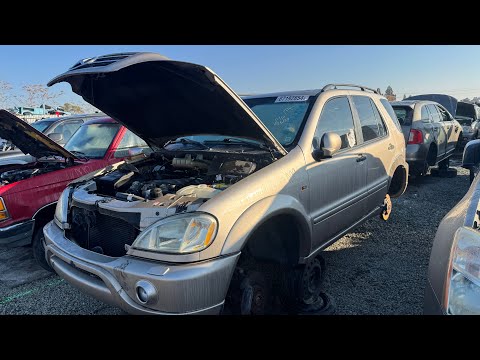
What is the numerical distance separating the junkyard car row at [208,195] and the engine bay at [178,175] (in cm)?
2

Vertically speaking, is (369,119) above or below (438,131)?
above

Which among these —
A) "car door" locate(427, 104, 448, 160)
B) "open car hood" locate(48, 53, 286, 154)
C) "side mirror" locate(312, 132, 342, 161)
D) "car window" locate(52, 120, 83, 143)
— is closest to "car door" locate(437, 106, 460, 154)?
"car door" locate(427, 104, 448, 160)

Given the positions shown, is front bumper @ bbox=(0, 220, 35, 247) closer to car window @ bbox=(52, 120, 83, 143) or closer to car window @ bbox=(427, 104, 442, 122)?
car window @ bbox=(52, 120, 83, 143)

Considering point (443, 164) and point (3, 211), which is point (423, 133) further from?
point (3, 211)

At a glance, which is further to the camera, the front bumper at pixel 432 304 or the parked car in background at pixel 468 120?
the parked car in background at pixel 468 120

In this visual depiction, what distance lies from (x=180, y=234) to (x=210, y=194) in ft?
1.54

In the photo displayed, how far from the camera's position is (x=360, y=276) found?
3535mm

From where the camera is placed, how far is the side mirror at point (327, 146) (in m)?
2.83

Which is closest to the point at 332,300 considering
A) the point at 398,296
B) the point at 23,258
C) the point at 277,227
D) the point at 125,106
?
the point at 398,296

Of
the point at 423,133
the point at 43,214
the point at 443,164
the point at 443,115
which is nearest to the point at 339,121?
the point at 43,214

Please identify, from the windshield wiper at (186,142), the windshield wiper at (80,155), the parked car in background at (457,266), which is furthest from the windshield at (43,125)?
the parked car in background at (457,266)

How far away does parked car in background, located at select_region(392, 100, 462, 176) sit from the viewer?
688cm

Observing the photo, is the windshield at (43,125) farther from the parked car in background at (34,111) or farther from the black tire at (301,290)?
the parked car in background at (34,111)

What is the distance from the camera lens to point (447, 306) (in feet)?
4.69
